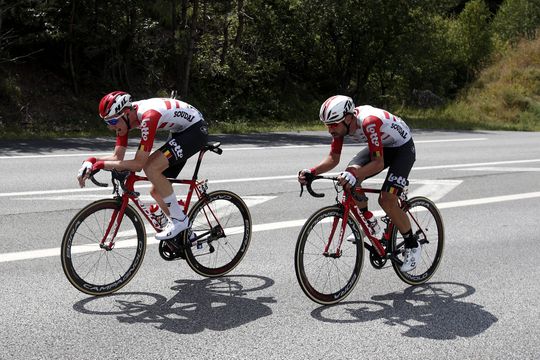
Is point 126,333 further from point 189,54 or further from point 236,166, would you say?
point 189,54

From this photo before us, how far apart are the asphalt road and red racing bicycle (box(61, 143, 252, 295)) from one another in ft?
0.55

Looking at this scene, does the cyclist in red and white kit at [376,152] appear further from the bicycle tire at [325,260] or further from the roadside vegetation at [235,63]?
the roadside vegetation at [235,63]

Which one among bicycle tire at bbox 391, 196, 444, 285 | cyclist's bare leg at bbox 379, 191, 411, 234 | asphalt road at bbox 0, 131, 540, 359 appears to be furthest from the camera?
bicycle tire at bbox 391, 196, 444, 285

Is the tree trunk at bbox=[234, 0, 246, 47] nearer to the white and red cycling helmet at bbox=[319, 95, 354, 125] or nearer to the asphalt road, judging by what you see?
the asphalt road

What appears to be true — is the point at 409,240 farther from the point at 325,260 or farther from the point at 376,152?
the point at 376,152

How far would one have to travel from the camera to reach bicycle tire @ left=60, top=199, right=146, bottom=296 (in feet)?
18.6

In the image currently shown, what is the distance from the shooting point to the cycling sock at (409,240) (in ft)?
20.8

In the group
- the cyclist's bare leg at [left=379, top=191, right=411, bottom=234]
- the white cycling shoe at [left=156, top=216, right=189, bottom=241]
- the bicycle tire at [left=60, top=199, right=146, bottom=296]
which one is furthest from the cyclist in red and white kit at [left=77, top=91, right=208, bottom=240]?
the cyclist's bare leg at [left=379, top=191, right=411, bottom=234]

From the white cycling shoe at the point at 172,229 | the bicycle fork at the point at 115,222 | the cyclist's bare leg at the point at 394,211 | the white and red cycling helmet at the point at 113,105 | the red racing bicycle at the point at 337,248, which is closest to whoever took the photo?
the white and red cycling helmet at the point at 113,105

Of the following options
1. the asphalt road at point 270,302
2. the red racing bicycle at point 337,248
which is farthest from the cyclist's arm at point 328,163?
the asphalt road at point 270,302

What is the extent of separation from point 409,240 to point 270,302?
4.80 ft

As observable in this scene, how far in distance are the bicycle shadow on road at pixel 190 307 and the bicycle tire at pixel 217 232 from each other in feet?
0.92

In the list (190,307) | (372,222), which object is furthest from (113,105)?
(372,222)

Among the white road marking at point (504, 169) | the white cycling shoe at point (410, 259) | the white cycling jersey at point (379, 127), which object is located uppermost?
the white cycling jersey at point (379, 127)
